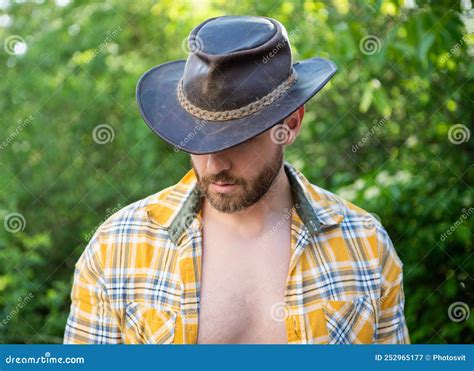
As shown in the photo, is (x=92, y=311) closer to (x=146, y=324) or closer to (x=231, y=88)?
(x=146, y=324)

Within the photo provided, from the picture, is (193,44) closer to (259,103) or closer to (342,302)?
(259,103)

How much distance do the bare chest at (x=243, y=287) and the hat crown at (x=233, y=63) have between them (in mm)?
387

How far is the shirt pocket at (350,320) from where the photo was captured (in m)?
1.60

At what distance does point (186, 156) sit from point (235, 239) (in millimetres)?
1703

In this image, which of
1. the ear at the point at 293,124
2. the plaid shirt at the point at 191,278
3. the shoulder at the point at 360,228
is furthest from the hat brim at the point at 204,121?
the shoulder at the point at 360,228

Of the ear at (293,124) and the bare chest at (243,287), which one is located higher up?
the ear at (293,124)

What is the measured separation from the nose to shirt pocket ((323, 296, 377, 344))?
442 millimetres

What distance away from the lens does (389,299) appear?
1671 mm

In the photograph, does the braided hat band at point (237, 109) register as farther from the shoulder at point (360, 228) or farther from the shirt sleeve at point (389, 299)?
the shirt sleeve at point (389, 299)

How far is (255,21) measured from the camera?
1489 mm

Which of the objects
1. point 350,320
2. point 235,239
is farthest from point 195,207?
point 350,320

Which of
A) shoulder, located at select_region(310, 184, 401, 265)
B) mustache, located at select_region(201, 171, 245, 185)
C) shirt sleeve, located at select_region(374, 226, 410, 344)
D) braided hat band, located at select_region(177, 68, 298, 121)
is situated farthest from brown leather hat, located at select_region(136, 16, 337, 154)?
shirt sleeve, located at select_region(374, 226, 410, 344)

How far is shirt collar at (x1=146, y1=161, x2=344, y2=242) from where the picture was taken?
5.31 ft
